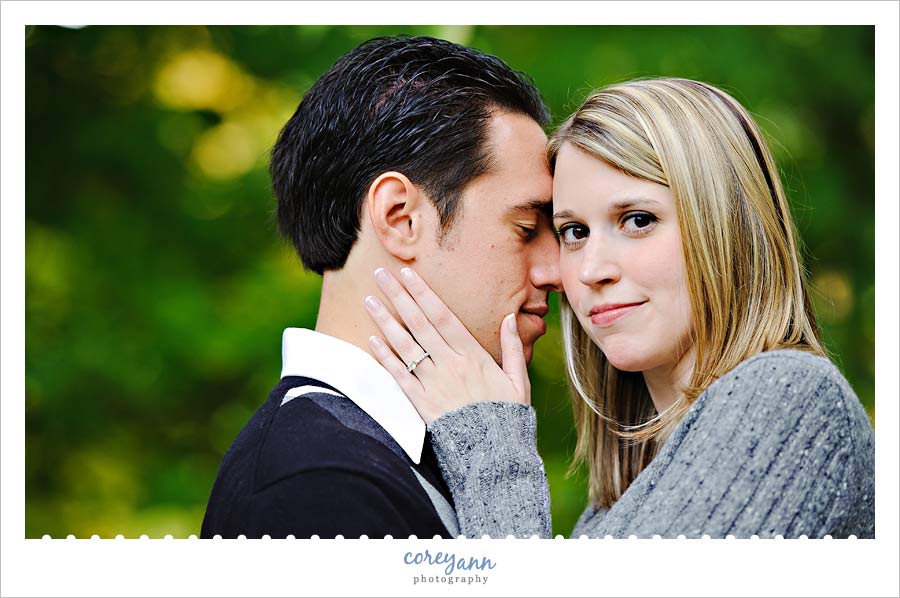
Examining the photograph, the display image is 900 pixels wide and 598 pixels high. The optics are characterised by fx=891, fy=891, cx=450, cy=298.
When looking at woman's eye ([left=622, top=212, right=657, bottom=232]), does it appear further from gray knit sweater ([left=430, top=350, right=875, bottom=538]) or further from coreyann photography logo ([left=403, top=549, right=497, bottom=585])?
coreyann photography logo ([left=403, top=549, right=497, bottom=585])

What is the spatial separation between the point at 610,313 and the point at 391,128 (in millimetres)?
652

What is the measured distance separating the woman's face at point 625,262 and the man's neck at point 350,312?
1.58 ft

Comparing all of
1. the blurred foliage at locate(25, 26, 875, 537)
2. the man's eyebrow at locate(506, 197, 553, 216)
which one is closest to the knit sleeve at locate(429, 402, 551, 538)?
the man's eyebrow at locate(506, 197, 553, 216)

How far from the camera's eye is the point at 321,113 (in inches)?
84.0

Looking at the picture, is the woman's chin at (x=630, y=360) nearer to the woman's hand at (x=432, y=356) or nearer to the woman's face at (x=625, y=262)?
the woman's face at (x=625, y=262)

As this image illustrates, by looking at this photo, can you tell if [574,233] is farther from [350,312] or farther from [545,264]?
[350,312]

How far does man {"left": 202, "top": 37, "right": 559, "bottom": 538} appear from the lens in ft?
6.16

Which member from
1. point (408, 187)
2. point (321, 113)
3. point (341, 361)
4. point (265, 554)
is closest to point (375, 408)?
point (341, 361)

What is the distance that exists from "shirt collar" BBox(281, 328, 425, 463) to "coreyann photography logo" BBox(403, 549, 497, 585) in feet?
0.68

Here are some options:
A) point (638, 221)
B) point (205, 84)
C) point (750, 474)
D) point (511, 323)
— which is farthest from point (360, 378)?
point (205, 84)

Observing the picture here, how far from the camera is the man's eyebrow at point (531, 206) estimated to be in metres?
2.08

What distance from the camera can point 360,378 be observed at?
1.94 meters

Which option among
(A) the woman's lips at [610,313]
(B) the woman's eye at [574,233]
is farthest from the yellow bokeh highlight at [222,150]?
(A) the woman's lips at [610,313]

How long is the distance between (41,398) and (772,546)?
2727 mm
